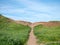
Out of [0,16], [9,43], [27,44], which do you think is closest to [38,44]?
[27,44]

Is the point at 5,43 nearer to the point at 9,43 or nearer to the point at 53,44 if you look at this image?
the point at 9,43

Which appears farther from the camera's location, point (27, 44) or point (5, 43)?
point (27, 44)

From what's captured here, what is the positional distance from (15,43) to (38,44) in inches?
125

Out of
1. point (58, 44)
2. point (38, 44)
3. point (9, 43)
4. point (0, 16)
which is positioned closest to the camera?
point (9, 43)

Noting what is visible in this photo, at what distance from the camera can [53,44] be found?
1950 cm

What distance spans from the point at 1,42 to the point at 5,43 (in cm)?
32

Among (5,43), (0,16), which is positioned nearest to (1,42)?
(5,43)

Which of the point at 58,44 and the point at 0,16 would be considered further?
the point at 0,16

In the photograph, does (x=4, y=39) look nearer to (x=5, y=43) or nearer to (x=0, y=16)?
(x=5, y=43)

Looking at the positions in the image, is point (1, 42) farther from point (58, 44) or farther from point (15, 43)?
point (58, 44)

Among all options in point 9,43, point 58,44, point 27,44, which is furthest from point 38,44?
point 9,43

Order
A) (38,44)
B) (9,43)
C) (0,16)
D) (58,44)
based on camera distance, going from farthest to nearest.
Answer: (0,16) → (38,44) → (58,44) → (9,43)

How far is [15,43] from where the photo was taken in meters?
18.7

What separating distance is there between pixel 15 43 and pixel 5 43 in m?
0.91
